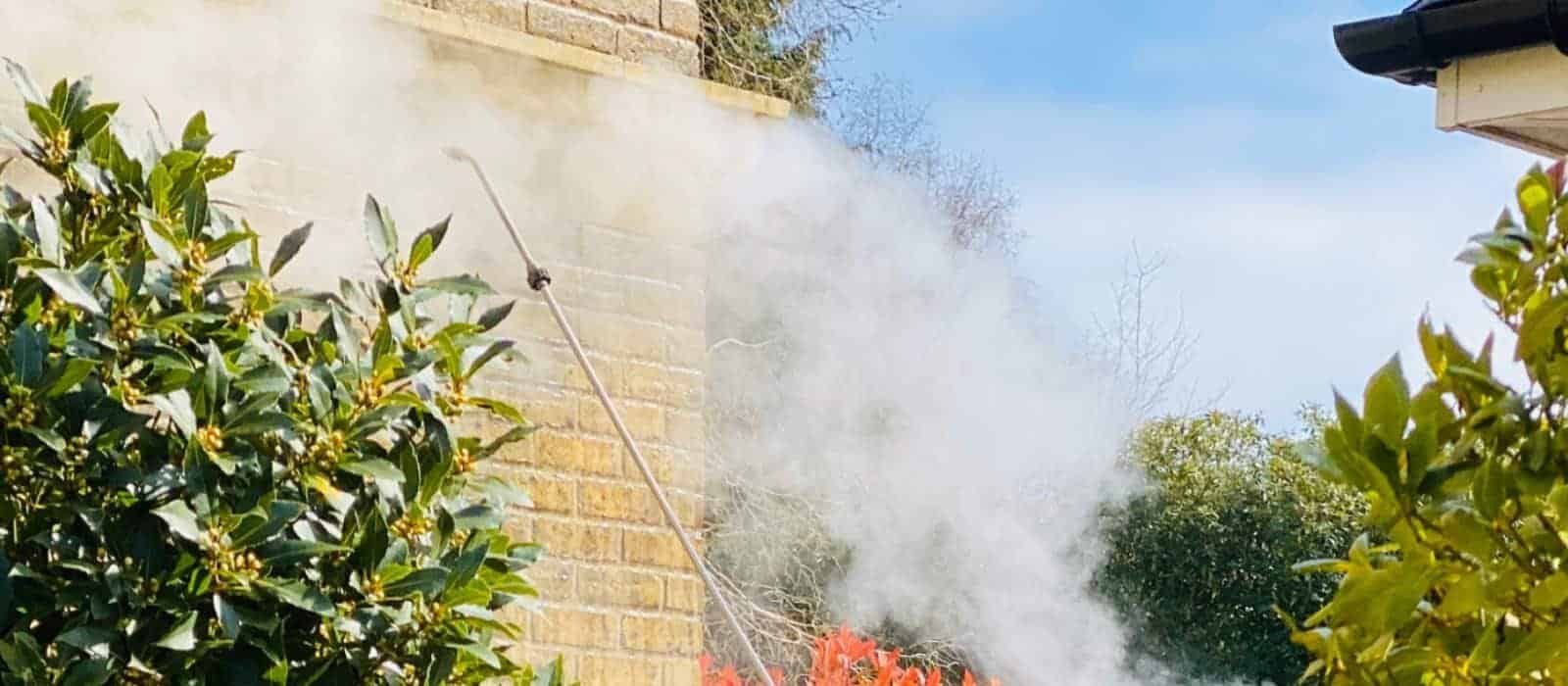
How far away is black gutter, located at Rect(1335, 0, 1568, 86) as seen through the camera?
14.4 ft

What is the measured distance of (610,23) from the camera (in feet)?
15.6

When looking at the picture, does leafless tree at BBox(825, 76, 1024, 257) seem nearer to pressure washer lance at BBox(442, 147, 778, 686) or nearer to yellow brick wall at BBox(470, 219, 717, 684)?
yellow brick wall at BBox(470, 219, 717, 684)

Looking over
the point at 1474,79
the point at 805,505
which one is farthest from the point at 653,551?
the point at 805,505

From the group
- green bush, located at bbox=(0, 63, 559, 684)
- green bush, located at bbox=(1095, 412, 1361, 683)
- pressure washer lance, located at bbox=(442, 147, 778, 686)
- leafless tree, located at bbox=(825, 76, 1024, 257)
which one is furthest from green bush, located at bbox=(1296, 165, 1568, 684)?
leafless tree, located at bbox=(825, 76, 1024, 257)

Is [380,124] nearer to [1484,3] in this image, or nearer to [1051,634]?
[1484,3]

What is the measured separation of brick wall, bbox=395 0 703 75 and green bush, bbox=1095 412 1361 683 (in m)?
12.0

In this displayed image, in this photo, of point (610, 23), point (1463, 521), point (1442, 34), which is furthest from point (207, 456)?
point (1442, 34)

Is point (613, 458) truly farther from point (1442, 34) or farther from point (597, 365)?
point (1442, 34)

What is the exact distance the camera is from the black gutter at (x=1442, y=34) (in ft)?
14.4

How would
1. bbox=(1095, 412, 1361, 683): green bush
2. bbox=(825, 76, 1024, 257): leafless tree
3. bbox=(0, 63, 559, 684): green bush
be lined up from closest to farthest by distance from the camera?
bbox=(0, 63, 559, 684): green bush < bbox=(1095, 412, 1361, 683): green bush < bbox=(825, 76, 1024, 257): leafless tree

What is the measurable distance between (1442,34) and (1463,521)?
286 centimetres

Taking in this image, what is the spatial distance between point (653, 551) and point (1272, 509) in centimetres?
1250

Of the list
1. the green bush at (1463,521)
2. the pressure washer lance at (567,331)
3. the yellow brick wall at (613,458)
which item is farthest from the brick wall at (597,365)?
the green bush at (1463,521)

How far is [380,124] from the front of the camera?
4328 millimetres
